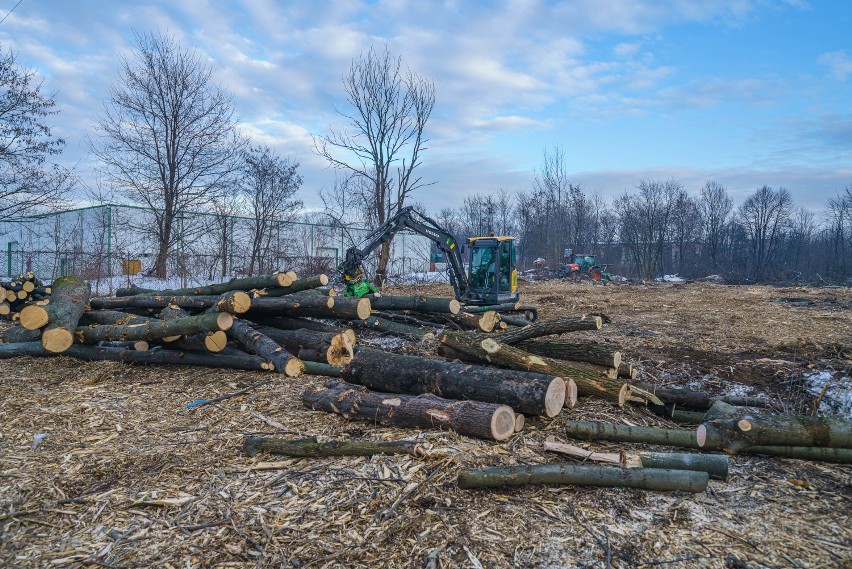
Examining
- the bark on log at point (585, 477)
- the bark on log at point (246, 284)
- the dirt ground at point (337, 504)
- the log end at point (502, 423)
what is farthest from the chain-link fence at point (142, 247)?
the bark on log at point (585, 477)

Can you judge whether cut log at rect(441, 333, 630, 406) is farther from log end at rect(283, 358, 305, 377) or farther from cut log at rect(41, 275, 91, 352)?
cut log at rect(41, 275, 91, 352)

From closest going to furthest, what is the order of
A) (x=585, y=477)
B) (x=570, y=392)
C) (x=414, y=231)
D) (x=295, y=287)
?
(x=585, y=477)
(x=570, y=392)
(x=295, y=287)
(x=414, y=231)

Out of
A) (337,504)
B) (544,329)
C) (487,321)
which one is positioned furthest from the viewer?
(487,321)

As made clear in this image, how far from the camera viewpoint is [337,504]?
3.37m

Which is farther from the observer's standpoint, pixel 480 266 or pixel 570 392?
pixel 480 266

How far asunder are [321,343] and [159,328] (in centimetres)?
225

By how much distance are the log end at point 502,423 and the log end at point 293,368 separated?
334 centimetres

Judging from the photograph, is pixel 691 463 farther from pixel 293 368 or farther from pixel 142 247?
pixel 142 247

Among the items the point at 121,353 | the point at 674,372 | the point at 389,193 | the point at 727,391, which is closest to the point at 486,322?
the point at 674,372

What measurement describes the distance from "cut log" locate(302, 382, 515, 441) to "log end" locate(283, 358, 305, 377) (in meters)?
1.35

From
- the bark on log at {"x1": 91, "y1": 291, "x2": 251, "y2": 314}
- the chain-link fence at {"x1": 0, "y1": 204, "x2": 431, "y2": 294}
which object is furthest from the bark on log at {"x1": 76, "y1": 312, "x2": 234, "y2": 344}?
the chain-link fence at {"x1": 0, "y1": 204, "x2": 431, "y2": 294}

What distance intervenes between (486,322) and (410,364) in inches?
171

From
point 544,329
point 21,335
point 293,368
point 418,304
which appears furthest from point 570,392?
point 21,335

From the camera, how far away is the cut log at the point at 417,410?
13.9 ft
